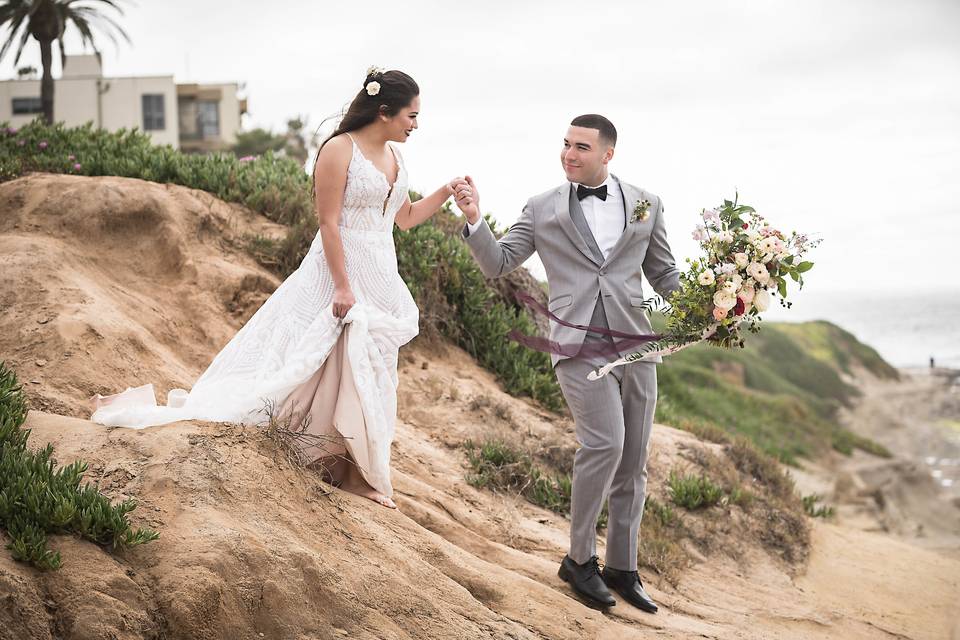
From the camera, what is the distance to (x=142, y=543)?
13.3 ft

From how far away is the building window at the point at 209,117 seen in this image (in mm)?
47156

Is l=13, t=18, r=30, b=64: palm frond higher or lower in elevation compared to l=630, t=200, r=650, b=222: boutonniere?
higher

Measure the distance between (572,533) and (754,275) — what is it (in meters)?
1.91

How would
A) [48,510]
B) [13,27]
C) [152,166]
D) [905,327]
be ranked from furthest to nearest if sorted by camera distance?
[905,327], [13,27], [152,166], [48,510]

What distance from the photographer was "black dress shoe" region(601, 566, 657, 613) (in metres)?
5.89

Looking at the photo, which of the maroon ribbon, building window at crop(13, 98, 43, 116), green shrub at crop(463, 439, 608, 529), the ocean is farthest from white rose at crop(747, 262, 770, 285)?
the ocean

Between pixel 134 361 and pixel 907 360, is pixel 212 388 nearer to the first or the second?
pixel 134 361

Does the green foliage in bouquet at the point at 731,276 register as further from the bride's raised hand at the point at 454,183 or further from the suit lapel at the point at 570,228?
the bride's raised hand at the point at 454,183

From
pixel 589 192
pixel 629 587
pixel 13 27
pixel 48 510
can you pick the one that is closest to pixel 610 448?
pixel 629 587

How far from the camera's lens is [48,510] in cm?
393

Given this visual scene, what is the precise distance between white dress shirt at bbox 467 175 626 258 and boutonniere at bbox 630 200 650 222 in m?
0.09

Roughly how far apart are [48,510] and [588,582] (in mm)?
3148

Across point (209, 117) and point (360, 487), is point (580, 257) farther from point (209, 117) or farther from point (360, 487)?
point (209, 117)

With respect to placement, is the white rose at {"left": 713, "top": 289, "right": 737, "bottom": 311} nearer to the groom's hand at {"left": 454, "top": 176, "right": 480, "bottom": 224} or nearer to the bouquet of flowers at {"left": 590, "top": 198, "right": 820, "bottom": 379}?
the bouquet of flowers at {"left": 590, "top": 198, "right": 820, "bottom": 379}
